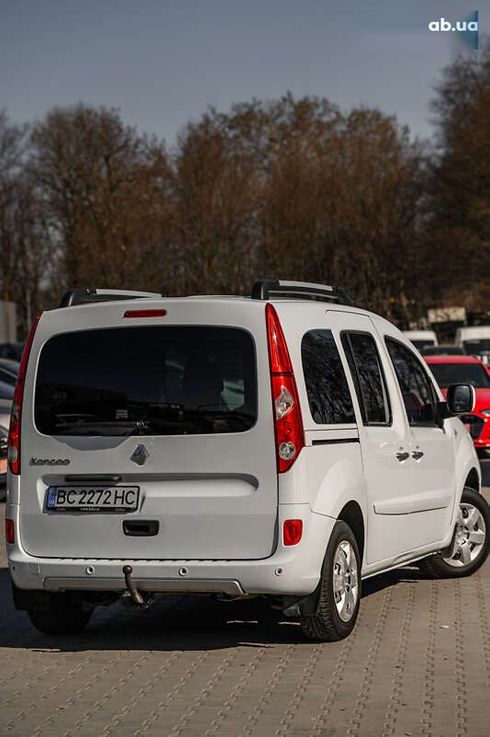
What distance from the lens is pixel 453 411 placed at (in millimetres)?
10305

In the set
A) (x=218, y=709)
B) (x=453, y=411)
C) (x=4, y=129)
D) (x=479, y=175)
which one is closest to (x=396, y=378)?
(x=453, y=411)

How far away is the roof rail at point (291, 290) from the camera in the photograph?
8320 mm

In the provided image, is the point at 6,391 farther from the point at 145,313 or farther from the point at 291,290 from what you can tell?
the point at 145,313

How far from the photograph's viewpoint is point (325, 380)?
8406 mm

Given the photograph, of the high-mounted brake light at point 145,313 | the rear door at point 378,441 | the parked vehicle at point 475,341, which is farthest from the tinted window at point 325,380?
the parked vehicle at point 475,341

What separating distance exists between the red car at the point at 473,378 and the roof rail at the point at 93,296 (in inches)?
539

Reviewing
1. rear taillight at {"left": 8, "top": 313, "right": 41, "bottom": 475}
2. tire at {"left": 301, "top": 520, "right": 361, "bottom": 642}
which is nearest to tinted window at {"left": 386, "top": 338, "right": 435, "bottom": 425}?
tire at {"left": 301, "top": 520, "right": 361, "bottom": 642}

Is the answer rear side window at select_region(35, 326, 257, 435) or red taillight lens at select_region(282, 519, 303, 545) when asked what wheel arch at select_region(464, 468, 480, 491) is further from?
rear side window at select_region(35, 326, 257, 435)

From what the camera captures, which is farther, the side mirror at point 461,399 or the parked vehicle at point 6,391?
the parked vehicle at point 6,391

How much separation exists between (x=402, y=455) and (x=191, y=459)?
6.09 feet

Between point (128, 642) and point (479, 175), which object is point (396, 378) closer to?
point (128, 642)

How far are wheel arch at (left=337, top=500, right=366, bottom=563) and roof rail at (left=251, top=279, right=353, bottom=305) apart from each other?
3.94 ft

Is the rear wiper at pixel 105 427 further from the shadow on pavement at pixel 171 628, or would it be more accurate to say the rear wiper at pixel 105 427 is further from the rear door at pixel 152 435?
the shadow on pavement at pixel 171 628

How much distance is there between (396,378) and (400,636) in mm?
1665
